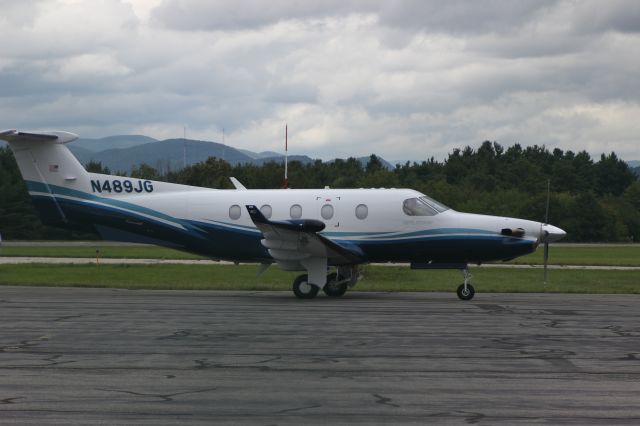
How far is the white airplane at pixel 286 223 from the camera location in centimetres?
2394

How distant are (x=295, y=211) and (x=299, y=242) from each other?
1629 mm

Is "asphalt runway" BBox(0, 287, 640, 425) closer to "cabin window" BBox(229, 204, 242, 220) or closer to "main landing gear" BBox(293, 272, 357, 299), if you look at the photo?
"main landing gear" BBox(293, 272, 357, 299)

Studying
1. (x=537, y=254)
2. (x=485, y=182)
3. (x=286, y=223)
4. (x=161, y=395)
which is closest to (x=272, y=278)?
(x=286, y=223)

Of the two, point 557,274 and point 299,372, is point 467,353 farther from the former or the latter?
point 557,274

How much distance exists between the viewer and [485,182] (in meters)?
99.6

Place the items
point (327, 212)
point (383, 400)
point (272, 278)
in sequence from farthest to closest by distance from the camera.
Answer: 1. point (272, 278)
2. point (327, 212)
3. point (383, 400)

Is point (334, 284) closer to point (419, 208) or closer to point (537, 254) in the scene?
point (419, 208)

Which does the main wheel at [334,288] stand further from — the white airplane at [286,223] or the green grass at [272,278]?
the green grass at [272,278]

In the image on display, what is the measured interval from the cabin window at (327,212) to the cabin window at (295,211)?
0.62m

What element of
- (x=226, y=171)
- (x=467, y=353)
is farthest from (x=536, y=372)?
(x=226, y=171)

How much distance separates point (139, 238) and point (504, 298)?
1042 cm

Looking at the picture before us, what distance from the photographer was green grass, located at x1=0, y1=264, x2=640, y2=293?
97.2 ft

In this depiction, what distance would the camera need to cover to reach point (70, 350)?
13.7 m

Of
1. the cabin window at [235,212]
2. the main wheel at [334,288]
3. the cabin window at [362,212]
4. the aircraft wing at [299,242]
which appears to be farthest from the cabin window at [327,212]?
the cabin window at [235,212]
